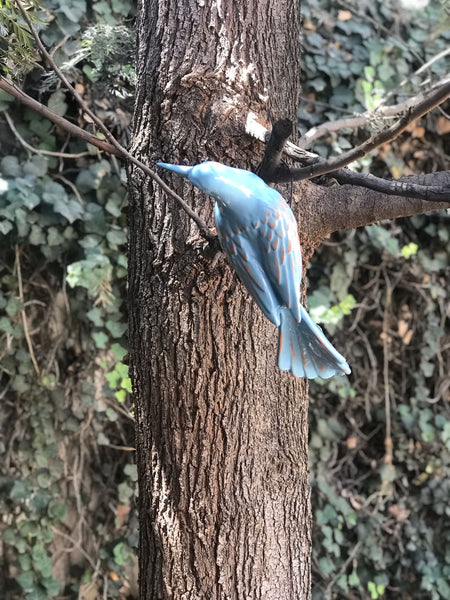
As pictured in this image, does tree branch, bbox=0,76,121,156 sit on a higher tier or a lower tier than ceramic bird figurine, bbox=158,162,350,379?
higher

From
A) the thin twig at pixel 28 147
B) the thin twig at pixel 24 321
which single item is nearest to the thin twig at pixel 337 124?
the thin twig at pixel 28 147

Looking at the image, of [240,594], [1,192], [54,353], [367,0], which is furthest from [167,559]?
[367,0]

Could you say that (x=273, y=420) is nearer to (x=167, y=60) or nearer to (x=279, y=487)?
(x=279, y=487)

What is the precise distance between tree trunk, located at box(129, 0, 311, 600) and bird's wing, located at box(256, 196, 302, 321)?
13 centimetres

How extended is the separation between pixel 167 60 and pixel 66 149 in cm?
92

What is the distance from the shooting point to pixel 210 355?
91cm

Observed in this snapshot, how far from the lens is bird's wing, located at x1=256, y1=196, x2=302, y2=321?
0.76 m

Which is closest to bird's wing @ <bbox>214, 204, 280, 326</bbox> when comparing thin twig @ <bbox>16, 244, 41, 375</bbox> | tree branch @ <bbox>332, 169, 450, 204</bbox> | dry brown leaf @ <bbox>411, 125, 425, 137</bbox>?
tree branch @ <bbox>332, 169, 450, 204</bbox>

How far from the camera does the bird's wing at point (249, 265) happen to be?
0.77m

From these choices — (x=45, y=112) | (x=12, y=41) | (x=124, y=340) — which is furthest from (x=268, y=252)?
(x=124, y=340)

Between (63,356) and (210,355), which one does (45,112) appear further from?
(63,356)

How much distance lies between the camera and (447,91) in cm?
60

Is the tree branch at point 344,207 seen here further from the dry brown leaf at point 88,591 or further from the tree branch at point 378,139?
the dry brown leaf at point 88,591

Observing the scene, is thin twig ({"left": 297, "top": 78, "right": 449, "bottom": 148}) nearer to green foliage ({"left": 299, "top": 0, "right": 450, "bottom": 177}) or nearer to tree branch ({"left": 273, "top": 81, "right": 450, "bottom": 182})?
tree branch ({"left": 273, "top": 81, "right": 450, "bottom": 182})
